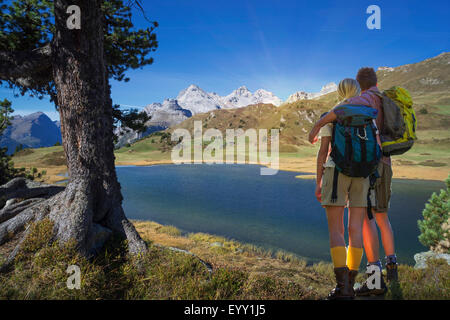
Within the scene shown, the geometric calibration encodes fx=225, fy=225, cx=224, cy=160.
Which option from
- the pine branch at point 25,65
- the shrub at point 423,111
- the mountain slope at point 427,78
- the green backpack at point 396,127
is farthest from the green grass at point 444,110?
the pine branch at point 25,65

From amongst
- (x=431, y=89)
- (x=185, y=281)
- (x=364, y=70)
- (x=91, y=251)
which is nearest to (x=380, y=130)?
(x=364, y=70)

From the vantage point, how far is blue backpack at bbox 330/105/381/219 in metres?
2.67

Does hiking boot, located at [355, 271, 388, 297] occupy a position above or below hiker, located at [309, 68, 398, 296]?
below

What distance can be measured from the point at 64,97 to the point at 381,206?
5866mm

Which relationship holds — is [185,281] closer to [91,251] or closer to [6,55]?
[91,251]

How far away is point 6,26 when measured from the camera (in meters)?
6.62

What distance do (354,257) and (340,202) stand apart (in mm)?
889

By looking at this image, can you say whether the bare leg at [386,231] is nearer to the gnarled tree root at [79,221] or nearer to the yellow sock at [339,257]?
the yellow sock at [339,257]

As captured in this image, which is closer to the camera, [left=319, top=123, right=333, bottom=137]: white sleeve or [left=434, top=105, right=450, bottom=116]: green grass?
[left=319, top=123, right=333, bottom=137]: white sleeve

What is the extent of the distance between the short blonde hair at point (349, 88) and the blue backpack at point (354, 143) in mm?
404

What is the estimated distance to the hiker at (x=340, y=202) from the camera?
281cm
